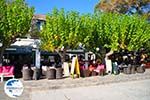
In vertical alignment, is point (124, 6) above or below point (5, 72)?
above

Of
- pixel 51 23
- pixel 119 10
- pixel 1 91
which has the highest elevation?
pixel 119 10

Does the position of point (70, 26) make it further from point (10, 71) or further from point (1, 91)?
point (1, 91)

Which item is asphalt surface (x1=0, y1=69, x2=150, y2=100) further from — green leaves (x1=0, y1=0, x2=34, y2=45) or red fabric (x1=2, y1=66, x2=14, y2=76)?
green leaves (x1=0, y1=0, x2=34, y2=45)

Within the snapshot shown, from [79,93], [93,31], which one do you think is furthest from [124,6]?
[79,93]

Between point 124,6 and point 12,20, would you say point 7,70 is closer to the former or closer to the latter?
point 12,20

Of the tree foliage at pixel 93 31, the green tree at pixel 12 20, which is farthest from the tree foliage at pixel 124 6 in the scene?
the green tree at pixel 12 20

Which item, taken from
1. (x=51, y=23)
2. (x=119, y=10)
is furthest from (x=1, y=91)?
(x=119, y=10)

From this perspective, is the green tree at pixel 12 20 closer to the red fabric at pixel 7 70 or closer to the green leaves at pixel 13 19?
the green leaves at pixel 13 19

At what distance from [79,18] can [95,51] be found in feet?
15.9

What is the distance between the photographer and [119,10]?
4922 cm

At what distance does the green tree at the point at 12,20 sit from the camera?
94.6 feet

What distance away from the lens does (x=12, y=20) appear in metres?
29.0

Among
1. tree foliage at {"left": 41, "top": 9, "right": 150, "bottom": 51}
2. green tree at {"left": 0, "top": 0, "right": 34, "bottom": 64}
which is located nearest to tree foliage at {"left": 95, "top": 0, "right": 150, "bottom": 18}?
tree foliage at {"left": 41, "top": 9, "right": 150, "bottom": 51}

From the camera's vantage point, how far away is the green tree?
28.8 m
